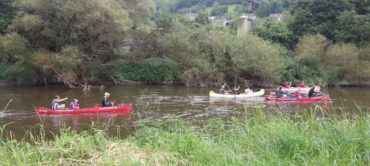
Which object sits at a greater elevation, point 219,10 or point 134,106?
point 219,10

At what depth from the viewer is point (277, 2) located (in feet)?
283

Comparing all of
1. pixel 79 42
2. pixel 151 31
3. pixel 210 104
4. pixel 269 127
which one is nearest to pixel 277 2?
pixel 151 31

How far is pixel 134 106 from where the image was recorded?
2253cm

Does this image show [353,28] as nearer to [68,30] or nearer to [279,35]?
[279,35]

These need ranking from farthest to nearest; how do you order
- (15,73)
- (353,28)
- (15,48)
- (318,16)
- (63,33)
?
(318,16) < (353,28) < (63,33) < (15,73) < (15,48)

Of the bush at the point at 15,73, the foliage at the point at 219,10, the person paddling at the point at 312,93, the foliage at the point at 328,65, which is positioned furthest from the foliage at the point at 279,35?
the foliage at the point at 219,10

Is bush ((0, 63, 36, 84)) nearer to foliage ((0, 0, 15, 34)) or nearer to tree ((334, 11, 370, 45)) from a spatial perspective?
foliage ((0, 0, 15, 34))

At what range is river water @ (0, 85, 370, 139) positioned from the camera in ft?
54.4

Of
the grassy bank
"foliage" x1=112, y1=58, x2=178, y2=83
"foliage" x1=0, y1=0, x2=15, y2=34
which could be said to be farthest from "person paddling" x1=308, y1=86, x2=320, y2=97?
"foliage" x1=0, y1=0, x2=15, y2=34

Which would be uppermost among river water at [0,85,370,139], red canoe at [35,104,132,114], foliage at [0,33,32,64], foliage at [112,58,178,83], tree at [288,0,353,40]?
tree at [288,0,353,40]

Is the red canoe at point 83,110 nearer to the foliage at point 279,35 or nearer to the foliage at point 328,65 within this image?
the foliage at point 328,65

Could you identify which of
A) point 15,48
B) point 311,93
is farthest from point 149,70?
point 311,93

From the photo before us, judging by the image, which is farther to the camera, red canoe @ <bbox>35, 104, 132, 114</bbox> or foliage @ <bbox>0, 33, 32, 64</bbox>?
→ foliage @ <bbox>0, 33, 32, 64</bbox>

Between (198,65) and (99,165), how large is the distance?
95.9 ft
